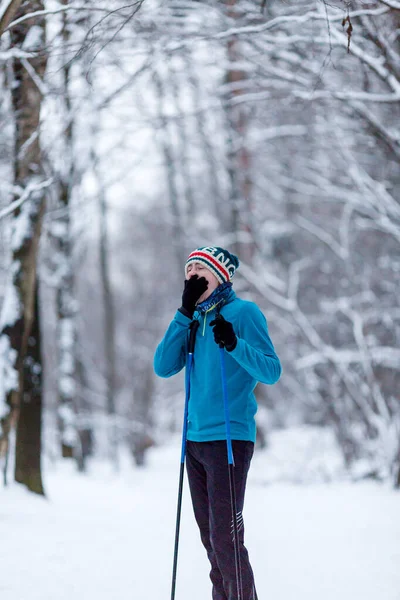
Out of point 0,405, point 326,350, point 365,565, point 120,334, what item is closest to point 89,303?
point 120,334

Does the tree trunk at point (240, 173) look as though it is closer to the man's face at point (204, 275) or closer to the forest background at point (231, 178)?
the forest background at point (231, 178)

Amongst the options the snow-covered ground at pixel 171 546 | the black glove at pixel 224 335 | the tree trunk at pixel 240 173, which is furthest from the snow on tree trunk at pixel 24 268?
the tree trunk at pixel 240 173

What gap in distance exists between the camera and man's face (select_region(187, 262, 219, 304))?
121 inches

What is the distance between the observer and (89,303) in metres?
28.2

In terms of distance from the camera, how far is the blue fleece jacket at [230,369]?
2.88 meters

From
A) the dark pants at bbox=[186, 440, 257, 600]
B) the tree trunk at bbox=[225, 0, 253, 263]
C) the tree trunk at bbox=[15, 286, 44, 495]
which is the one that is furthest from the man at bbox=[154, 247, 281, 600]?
the tree trunk at bbox=[225, 0, 253, 263]

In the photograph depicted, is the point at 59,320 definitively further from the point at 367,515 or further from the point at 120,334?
the point at 120,334

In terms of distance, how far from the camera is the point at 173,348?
3.17 meters

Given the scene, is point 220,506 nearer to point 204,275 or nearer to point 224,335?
point 224,335

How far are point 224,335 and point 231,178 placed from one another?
32.8ft

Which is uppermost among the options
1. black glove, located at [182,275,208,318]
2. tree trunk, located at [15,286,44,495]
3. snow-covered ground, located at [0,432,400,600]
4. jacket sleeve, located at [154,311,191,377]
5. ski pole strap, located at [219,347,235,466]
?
black glove, located at [182,275,208,318]

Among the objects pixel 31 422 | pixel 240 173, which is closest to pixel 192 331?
pixel 31 422

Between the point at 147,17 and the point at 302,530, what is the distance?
4.66m

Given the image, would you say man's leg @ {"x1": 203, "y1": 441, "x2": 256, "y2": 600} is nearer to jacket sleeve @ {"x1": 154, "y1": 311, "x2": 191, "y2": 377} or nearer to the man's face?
jacket sleeve @ {"x1": 154, "y1": 311, "x2": 191, "y2": 377}
